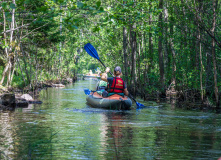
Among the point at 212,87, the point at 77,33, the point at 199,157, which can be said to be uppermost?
the point at 77,33

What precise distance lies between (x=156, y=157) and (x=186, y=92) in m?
9.85

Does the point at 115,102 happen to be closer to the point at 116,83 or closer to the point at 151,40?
the point at 116,83

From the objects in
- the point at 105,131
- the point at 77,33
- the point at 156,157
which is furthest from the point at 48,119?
the point at 77,33

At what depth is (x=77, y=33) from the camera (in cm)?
3662

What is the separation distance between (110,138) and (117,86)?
5.84m

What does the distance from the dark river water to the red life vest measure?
2.25 meters

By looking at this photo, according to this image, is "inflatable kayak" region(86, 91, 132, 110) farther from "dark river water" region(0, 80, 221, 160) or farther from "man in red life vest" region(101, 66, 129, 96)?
"dark river water" region(0, 80, 221, 160)

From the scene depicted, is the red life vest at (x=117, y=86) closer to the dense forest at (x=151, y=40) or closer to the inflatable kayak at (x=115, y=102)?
the inflatable kayak at (x=115, y=102)

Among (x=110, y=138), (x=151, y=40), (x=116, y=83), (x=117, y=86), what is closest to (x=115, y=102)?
(x=117, y=86)

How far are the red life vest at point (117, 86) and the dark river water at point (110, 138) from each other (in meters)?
2.25

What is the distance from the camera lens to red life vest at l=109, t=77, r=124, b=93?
40.5 ft

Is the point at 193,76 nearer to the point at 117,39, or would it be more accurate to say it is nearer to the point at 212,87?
the point at 212,87

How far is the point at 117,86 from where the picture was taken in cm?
1255

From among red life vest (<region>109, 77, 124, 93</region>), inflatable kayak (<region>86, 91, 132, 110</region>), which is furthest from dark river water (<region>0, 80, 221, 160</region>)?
red life vest (<region>109, 77, 124, 93</region>)
